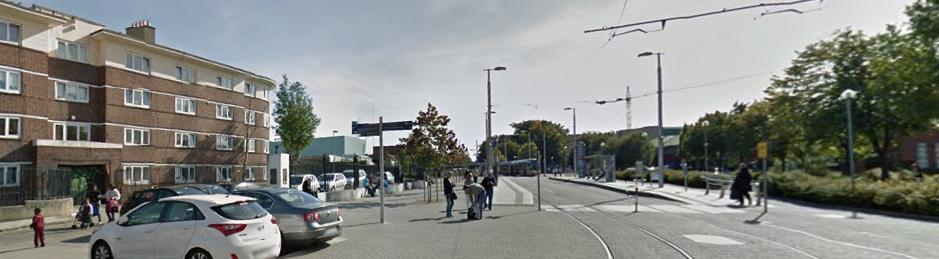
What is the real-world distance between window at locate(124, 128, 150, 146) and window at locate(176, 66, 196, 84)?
4.56 m

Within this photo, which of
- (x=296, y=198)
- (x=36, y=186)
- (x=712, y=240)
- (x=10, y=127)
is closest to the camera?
(x=296, y=198)

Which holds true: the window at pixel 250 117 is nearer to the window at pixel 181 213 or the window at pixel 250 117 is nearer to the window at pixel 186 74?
the window at pixel 186 74

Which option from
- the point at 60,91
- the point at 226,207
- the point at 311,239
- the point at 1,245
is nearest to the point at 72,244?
the point at 1,245

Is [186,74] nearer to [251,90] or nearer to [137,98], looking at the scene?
[137,98]

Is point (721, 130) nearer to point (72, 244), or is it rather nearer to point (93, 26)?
point (93, 26)

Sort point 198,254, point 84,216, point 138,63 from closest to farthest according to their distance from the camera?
point 198,254 < point 84,216 < point 138,63

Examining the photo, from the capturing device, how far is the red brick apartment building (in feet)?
90.5

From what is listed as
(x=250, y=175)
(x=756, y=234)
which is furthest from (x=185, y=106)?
(x=756, y=234)

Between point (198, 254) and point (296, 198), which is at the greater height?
point (296, 198)

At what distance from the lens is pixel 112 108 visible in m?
33.9

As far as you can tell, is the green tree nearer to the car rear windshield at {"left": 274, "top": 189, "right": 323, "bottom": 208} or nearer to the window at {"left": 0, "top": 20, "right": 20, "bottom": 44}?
the window at {"left": 0, "top": 20, "right": 20, "bottom": 44}

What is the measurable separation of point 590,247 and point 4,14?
27969 mm

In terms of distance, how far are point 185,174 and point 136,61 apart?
8368 mm

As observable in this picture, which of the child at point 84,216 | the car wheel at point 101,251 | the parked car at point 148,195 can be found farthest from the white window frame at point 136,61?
the car wheel at point 101,251
